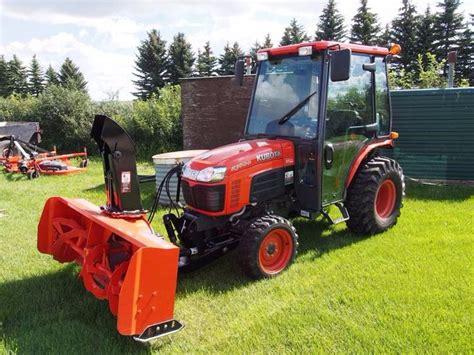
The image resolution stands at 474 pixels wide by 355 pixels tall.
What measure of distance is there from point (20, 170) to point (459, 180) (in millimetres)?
9729

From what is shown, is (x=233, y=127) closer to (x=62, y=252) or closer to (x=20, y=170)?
(x=20, y=170)

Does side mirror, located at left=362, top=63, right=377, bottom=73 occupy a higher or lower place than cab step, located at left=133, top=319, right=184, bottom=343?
higher

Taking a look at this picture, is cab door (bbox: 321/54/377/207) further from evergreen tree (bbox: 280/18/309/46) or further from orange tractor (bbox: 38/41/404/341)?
evergreen tree (bbox: 280/18/309/46)

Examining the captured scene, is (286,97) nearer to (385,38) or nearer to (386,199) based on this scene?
(386,199)

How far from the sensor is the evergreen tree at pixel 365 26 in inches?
1340

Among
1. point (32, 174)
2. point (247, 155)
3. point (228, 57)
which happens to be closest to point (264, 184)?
point (247, 155)

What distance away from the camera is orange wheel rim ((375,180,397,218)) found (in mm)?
5500

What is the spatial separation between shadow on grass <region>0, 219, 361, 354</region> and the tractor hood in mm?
1057

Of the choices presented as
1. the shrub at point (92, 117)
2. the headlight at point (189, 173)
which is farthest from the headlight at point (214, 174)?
the shrub at point (92, 117)

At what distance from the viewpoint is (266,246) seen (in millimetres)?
4234

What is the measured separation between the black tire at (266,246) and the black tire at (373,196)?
42.6 inches

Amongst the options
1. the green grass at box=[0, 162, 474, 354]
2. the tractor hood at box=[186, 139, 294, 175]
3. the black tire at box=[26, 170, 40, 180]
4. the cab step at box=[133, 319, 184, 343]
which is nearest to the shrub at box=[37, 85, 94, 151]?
the black tire at box=[26, 170, 40, 180]

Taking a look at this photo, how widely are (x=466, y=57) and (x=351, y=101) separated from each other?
33.1m

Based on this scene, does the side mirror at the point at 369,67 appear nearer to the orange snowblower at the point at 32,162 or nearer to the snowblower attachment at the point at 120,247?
the snowblower attachment at the point at 120,247
